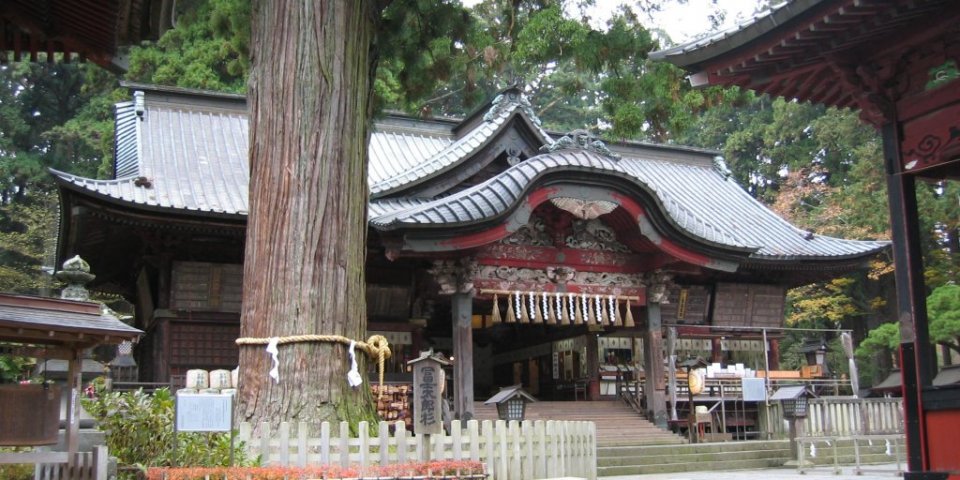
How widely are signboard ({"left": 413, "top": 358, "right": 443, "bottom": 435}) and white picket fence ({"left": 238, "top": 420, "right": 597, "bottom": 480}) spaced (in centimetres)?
16

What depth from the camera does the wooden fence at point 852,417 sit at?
53.1 ft

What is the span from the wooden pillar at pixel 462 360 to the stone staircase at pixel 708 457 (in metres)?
2.36

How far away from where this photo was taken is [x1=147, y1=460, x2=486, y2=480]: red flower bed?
24.8 ft

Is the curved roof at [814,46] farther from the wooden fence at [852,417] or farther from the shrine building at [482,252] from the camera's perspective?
the wooden fence at [852,417]

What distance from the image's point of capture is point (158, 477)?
766cm

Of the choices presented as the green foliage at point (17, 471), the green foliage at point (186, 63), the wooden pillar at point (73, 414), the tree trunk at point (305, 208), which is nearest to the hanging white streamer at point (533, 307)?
the tree trunk at point (305, 208)

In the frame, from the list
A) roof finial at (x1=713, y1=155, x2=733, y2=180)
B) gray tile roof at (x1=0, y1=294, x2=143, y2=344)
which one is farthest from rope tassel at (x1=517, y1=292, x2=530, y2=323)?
roof finial at (x1=713, y1=155, x2=733, y2=180)

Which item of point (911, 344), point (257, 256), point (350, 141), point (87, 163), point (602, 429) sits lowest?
point (602, 429)

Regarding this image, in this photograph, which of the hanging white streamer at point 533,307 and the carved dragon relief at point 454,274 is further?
the hanging white streamer at point 533,307

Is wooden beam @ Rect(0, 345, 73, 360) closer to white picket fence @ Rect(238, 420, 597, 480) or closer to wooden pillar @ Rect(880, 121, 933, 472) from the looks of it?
white picket fence @ Rect(238, 420, 597, 480)

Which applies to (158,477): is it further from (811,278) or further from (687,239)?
(811,278)

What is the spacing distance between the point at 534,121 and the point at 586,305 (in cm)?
470

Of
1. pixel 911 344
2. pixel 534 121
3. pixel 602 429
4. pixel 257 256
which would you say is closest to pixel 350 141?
pixel 257 256

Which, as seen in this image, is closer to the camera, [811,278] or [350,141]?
[350,141]
